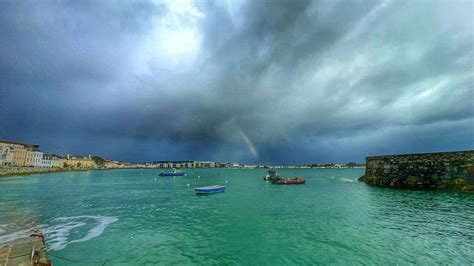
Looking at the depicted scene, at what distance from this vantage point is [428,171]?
41250mm

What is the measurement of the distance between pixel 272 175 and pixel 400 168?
42239 millimetres

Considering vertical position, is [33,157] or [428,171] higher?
[33,157]

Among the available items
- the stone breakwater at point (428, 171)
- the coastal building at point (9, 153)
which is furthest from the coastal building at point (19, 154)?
the stone breakwater at point (428, 171)

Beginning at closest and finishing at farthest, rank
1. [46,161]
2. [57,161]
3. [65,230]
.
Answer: [65,230], [46,161], [57,161]

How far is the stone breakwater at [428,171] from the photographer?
3662 cm

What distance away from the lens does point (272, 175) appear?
8075cm

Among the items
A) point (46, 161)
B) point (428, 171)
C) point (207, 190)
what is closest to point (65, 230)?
point (207, 190)

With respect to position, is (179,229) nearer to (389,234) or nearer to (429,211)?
(389,234)

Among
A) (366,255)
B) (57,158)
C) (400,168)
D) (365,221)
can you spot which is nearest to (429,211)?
(365,221)

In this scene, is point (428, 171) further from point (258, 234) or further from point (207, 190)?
point (207, 190)

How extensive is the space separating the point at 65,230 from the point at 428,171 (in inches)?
2278

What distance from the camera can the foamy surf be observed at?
55.1ft

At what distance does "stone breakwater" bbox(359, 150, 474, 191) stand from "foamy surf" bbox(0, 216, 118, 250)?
53.5 metres

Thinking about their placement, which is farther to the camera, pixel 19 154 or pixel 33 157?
pixel 33 157
